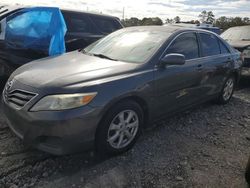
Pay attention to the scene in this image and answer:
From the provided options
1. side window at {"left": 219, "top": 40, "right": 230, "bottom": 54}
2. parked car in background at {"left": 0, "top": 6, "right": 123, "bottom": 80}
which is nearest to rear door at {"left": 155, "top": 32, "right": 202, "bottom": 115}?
side window at {"left": 219, "top": 40, "right": 230, "bottom": 54}

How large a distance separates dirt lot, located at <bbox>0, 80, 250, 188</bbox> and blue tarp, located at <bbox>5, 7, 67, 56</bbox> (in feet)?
5.42

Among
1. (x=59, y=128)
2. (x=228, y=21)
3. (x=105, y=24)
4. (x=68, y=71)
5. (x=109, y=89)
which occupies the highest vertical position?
(x=105, y=24)

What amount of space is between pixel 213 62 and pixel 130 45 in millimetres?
1716

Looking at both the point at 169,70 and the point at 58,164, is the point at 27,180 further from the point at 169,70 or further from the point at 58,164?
the point at 169,70

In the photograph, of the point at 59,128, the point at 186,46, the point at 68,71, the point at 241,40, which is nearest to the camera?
the point at 59,128

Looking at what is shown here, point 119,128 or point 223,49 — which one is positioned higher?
point 223,49

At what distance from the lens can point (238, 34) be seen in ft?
30.3

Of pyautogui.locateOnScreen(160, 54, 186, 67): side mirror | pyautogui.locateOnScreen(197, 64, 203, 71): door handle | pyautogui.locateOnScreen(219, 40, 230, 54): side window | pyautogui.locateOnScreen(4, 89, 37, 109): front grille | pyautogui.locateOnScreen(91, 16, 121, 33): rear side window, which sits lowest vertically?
pyautogui.locateOnScreen(4, 89, 37, 109): front grille

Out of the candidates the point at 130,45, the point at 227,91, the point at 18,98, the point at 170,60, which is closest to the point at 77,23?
the point at 130,45

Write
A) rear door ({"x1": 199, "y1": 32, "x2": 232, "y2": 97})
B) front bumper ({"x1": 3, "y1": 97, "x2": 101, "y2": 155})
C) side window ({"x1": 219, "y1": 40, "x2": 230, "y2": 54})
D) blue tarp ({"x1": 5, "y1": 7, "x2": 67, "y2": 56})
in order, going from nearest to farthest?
front bumper ({"x1": 3, "y1": 97, "x2": 101, "y2": 155}) → rear door ({"x1": 199, "y1": 32, "x2": 232, "y2": 97}) → blue tarp ({"x1": 5, "y1": 7, "x2": 67, "y2": 56}) → side window ({"x1": 219, "y1": 40, "x2": 230, "y2": 54})

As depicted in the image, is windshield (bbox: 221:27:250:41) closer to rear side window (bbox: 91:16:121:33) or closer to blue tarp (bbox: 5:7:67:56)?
rear side window (bbox: 91:16:121:33)

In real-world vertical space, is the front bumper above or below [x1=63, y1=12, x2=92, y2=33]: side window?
below

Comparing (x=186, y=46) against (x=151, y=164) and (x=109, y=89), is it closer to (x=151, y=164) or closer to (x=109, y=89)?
(x=109, y=89)

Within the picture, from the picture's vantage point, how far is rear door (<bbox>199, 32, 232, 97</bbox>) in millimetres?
5051
